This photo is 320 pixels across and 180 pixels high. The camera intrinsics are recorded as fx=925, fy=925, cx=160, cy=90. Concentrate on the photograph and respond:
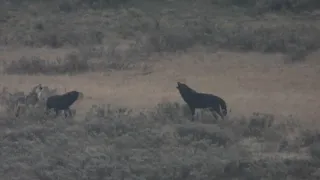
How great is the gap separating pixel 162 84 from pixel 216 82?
3.39 feet

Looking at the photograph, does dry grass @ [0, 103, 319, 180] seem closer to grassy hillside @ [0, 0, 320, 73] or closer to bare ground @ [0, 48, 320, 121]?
bare ground @ [0, 48, 320, 121]

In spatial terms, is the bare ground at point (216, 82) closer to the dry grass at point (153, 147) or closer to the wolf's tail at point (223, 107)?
the wolf's tail at point (223, 107)

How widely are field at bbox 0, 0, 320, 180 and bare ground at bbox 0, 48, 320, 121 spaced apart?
21 mm

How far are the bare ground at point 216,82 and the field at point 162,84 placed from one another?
21 millimetres

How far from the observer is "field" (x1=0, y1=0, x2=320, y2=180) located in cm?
1136

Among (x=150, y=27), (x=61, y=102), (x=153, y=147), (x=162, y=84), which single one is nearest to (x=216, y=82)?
(x=162, y=84)

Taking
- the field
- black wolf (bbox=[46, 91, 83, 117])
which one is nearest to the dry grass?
the field

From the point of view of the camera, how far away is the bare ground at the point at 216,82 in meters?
15.2

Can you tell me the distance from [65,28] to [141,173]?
12.3 metres

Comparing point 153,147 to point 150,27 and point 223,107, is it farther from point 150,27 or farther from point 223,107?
point 150,27

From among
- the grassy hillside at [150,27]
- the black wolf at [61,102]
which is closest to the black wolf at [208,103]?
the black wolf at [61,102]

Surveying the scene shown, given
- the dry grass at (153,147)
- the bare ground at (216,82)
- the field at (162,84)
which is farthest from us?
the bare ground at (216,82)

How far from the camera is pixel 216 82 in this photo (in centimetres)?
1709

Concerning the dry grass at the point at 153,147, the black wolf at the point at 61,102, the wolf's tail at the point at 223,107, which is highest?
the black wolf at the point at 61,102
